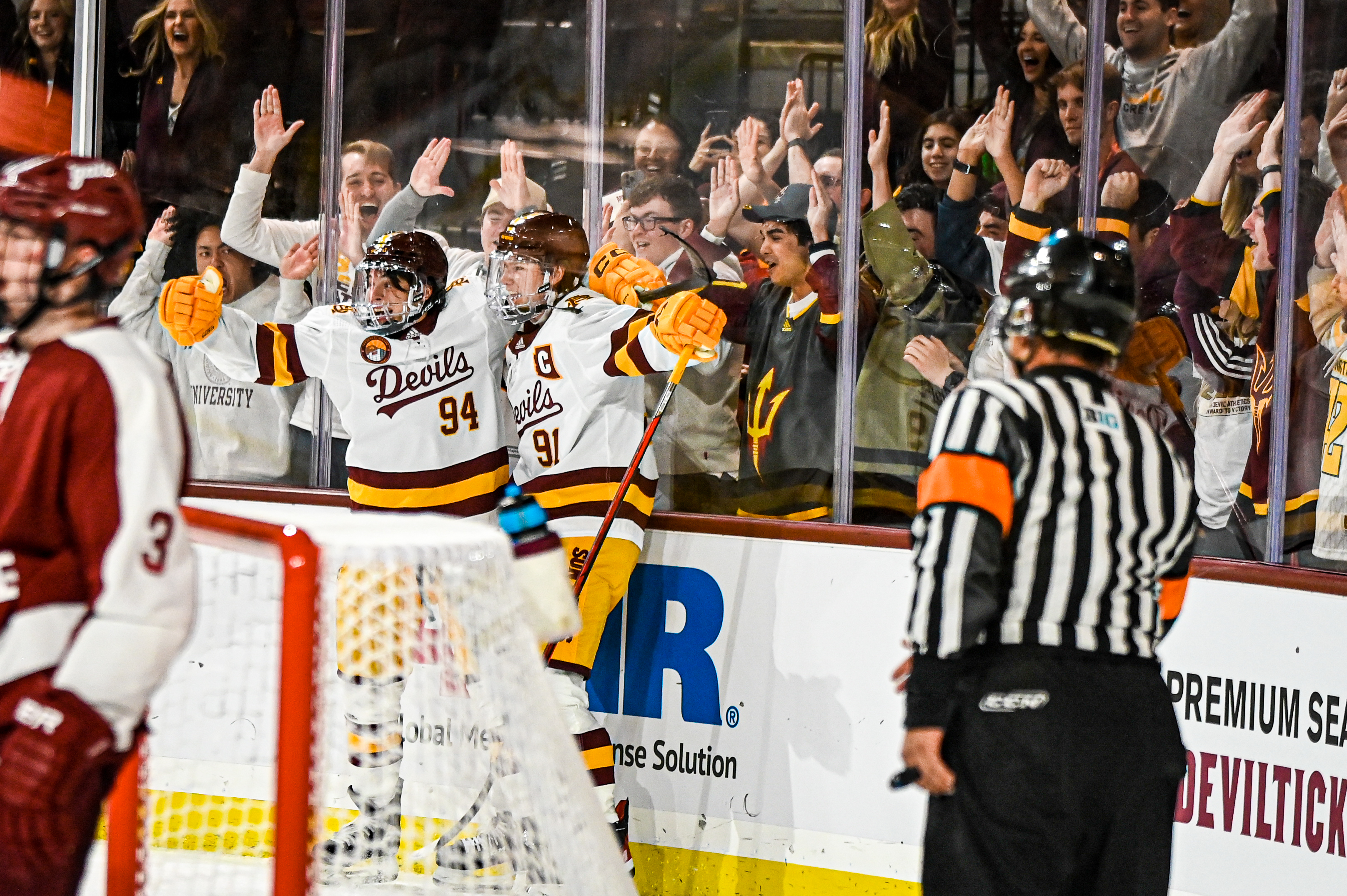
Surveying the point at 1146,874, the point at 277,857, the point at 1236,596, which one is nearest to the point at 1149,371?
the point at 1236,596

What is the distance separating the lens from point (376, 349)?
371 centimetres

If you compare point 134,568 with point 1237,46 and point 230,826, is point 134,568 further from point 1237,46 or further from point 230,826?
point 1237,46

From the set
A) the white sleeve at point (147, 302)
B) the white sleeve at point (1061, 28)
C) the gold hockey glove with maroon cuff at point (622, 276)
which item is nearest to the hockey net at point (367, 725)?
the gold hockey glove with maroon cuff at point (622, 276)

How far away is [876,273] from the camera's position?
382 centimetres

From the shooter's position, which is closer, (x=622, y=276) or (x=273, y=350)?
(x=622, y=276)

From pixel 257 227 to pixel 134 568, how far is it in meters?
3.38

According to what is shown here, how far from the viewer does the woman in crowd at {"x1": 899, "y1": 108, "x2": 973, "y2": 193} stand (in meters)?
3.80

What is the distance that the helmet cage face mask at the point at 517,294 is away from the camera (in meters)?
3.60

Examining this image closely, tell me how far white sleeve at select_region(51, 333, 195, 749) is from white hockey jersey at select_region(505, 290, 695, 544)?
202 cm

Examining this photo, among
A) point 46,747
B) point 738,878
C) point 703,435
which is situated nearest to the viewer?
point 46,747

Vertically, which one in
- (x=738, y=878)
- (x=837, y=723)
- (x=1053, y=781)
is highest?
(x=1053, y=781)

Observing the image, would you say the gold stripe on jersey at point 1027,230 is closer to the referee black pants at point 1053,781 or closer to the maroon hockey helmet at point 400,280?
the maroon hockey helmet at point 400,280

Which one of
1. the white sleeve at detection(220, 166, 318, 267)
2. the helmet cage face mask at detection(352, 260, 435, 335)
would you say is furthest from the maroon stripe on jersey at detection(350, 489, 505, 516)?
the white sleeve at detection(220, 166, 318, 267)

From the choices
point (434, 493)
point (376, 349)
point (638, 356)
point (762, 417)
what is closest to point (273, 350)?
point (376, 349)
